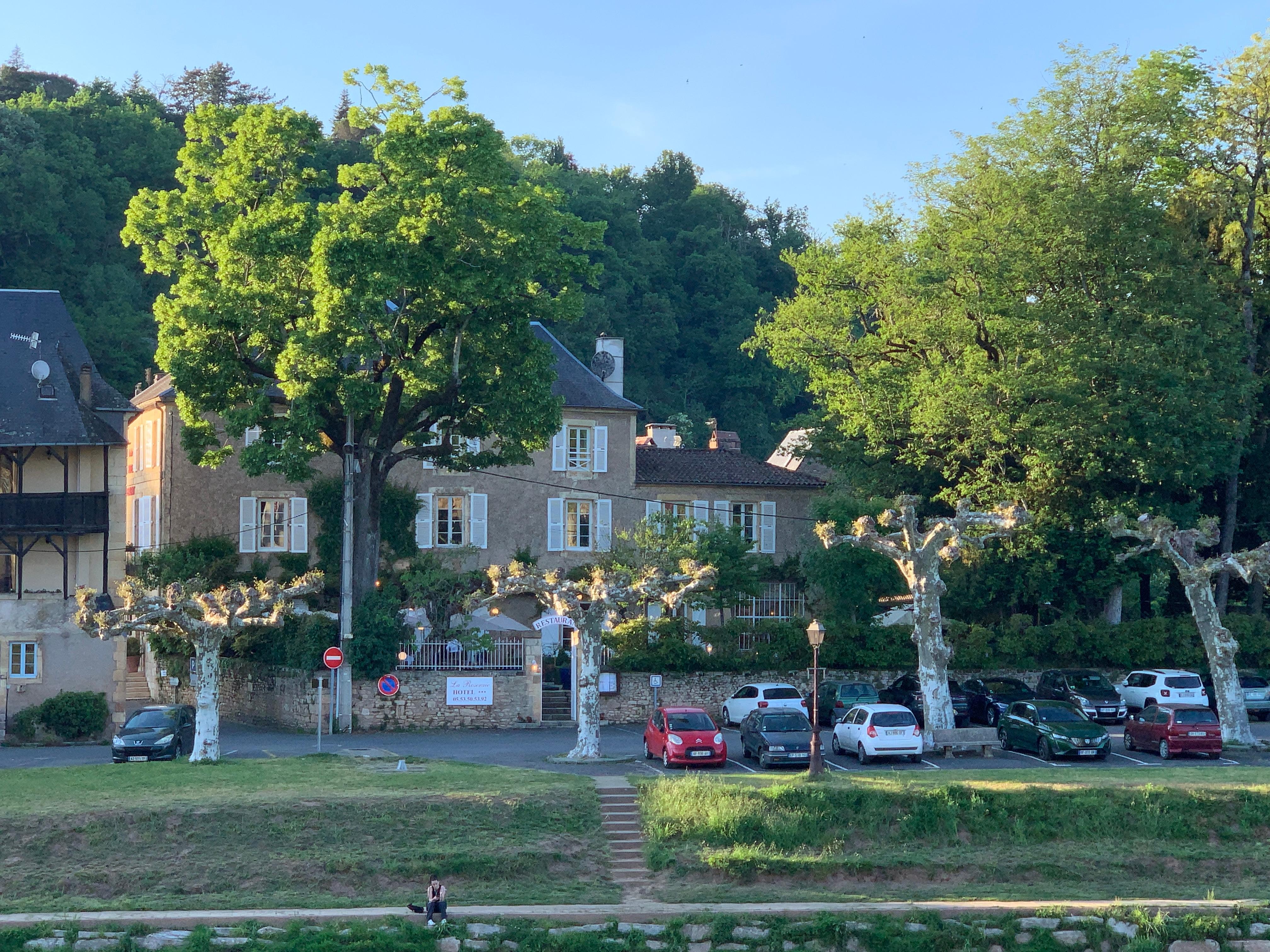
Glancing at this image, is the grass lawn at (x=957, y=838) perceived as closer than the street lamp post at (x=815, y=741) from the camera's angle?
Yes

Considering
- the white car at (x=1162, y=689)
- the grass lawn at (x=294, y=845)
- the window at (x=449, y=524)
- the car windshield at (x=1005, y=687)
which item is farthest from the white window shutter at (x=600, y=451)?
the grass lawn at (x=294, y=845)

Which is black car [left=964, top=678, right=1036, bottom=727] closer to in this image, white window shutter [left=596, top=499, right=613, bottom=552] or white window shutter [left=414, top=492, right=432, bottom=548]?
white window shutter [left=596, top=499, right=613, bottom=552]

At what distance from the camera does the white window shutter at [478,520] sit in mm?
50656

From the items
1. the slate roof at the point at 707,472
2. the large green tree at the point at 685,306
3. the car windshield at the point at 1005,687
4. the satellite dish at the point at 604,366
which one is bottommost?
the car windshield at the point at 1005,687

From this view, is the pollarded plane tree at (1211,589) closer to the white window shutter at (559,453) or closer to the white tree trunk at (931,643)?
the white tree trunk at (931,643)

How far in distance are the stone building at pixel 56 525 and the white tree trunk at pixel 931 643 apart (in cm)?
2295

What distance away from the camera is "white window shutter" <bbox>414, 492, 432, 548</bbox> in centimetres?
5028

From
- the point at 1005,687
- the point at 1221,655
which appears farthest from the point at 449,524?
the point at 1221,655

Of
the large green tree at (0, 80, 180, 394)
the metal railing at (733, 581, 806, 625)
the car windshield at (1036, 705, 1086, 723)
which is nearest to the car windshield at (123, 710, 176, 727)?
the car windshield at (1036, 705, 1086, 723)

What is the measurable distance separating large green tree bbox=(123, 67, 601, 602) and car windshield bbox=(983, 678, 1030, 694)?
14.7 metres

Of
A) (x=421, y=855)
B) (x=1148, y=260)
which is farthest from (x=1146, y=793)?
(x=1148, y=260)

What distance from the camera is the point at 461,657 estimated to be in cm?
4088

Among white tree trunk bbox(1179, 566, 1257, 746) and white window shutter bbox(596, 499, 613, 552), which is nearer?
white tree trunk bbox(1179, 566, 1257, 746)

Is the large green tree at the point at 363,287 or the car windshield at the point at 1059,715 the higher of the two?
the large green tree at the point at 363,287
